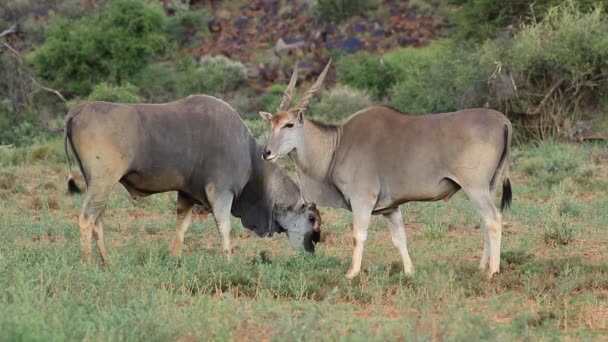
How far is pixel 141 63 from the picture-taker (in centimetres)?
3138

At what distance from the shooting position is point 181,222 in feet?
31.3

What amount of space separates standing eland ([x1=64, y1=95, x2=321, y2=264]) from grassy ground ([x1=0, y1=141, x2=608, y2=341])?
0.36m

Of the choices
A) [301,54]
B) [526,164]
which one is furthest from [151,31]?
[526,164]

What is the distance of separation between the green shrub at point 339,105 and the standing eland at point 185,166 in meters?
13.7

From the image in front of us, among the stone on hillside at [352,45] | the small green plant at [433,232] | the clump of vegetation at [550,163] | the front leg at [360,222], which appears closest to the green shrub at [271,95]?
the stone on hillside at [352,45]

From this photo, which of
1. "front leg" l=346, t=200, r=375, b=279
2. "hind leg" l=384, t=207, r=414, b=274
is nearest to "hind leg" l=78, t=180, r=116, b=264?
"front leg" l=346, t=200, r=375, b=279

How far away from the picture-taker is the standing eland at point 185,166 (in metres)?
8.59

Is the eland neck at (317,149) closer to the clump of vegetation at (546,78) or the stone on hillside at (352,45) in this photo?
the clump of vegetation at (546,78)

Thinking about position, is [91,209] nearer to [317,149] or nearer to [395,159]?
[317,149]

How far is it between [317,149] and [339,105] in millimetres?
17016

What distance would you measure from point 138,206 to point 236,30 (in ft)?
109

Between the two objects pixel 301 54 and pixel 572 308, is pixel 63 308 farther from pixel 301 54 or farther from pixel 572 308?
pixel 301 54

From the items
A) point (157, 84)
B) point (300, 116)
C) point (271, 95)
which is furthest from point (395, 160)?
point (271, 95)

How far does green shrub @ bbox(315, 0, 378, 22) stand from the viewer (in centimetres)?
4406
